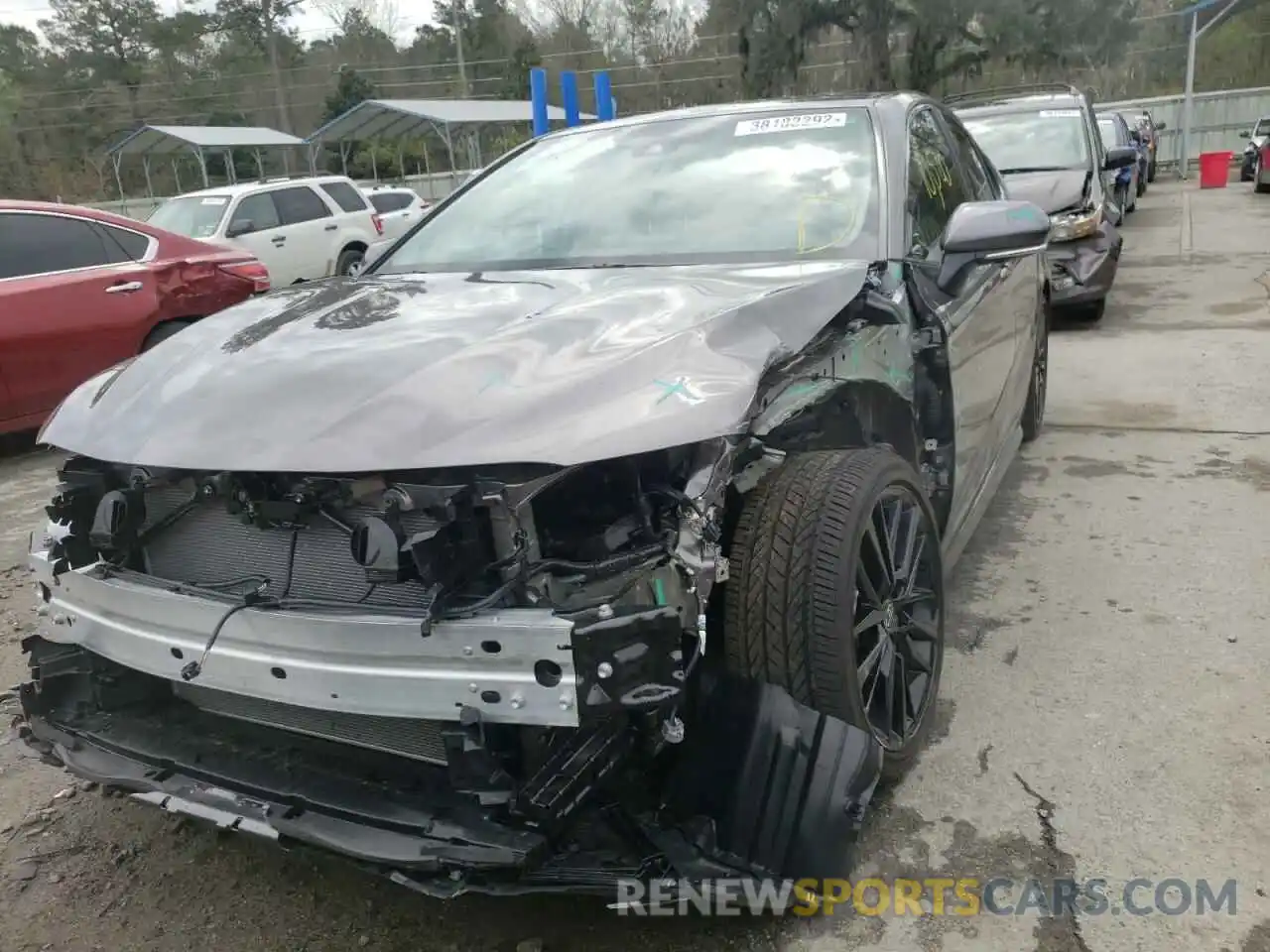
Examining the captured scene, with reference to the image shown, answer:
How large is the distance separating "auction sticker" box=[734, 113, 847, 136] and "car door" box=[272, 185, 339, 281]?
11132 mm

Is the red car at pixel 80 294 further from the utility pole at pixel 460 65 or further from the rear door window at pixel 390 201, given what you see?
the utility pole at pixel 460 65

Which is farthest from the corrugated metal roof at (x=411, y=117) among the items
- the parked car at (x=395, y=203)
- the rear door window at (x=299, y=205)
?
the rear door window at (x=299, y=205)

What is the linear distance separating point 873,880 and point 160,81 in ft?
166

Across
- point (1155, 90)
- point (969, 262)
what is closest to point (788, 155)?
point (969, 262)

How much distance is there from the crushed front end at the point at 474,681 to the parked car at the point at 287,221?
34.6 feet

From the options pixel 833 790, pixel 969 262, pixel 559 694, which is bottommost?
pixel 833 790

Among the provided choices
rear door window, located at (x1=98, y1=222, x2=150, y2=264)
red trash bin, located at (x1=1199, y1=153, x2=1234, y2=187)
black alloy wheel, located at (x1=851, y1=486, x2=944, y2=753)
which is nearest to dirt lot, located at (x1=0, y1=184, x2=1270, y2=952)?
black alloy wheel, located at (x1=851, y1=486, x2=944, y2=753)

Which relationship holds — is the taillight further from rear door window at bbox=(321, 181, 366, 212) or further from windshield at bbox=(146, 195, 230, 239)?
rear door window at bbox=(321, 181, 366, 212)

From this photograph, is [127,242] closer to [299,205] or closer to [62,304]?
[62,304]

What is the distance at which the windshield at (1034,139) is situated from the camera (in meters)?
8.95

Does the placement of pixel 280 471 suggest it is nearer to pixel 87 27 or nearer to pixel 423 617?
pixel 423 617

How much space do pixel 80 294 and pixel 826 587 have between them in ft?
20.1

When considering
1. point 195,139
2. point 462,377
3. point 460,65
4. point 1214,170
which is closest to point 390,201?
point 195,139

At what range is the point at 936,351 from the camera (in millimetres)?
3023
